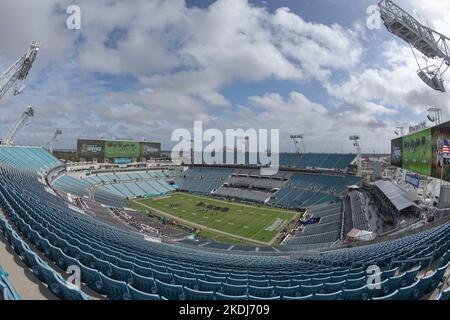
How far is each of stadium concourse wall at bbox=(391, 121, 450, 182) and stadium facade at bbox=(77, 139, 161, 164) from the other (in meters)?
64.2

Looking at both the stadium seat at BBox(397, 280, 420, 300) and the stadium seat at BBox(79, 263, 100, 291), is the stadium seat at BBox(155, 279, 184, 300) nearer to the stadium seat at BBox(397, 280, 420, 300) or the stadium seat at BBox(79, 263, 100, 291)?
the stadium seat at BBox(79, 263, 100, 291)

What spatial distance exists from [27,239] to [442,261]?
1387cm

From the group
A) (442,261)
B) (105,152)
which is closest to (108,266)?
(442,261)

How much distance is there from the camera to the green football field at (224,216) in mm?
37844

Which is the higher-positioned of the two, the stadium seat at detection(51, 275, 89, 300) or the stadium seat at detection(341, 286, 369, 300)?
the stadium seat at detection(51, 275, 89, 300)

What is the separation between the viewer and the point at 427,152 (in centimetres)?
2589

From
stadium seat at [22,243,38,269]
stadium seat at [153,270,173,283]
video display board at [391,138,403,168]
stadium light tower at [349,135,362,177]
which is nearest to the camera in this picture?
stadium seat at [22,243,38,269]

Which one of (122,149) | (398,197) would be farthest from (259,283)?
(122,149)

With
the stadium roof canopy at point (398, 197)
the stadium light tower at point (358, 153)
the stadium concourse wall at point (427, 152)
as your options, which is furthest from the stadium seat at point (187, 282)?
the stadium light tower at point (358, 153)

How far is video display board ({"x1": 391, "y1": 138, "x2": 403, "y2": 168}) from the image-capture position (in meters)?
36.2

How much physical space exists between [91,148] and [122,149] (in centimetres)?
784

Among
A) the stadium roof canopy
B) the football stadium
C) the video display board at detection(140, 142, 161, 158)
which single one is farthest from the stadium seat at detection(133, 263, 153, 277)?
the video display board at detection(140, 142, 161, 158)

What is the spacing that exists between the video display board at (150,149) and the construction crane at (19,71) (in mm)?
42498
